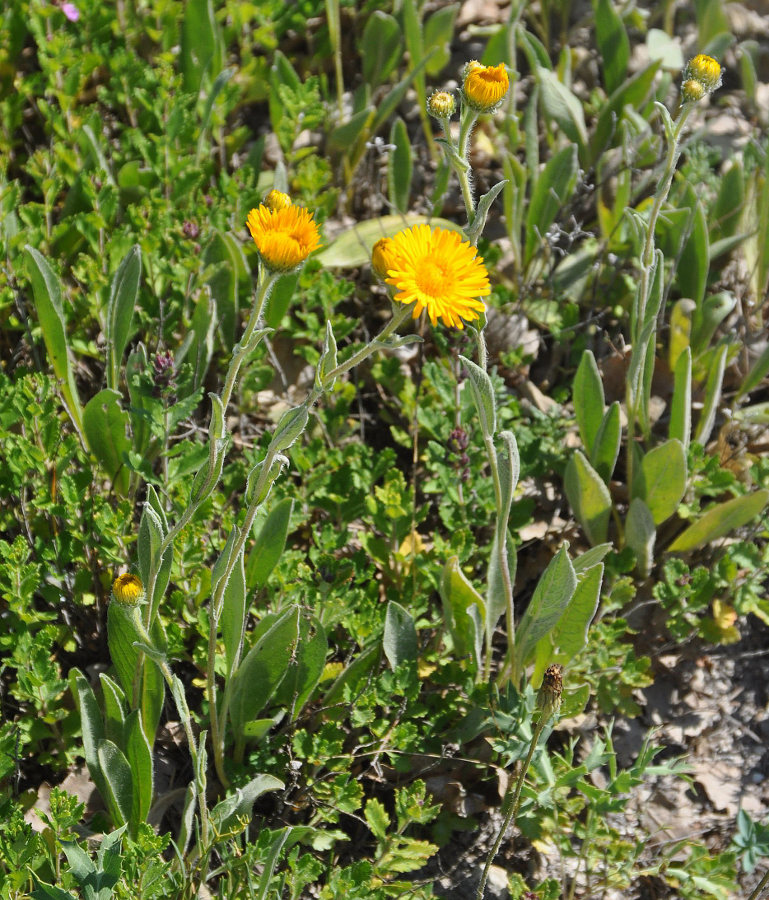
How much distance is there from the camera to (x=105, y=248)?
2.74 metres

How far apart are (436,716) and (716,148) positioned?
2.49 m

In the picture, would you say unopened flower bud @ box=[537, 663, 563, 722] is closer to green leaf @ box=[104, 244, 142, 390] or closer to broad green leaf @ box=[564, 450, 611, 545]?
broad green leaf @ box=[564, 450, 611, 545]

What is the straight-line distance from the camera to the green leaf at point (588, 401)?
8.26 feet

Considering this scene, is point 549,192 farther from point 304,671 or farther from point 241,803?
point 241,803

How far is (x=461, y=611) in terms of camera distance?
221 centimetres

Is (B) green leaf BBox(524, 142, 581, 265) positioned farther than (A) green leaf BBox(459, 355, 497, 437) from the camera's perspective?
Yes

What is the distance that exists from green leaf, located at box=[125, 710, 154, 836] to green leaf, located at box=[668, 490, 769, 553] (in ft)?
4.93

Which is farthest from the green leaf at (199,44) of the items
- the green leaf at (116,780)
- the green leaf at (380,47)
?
the green leaf at (116,780)

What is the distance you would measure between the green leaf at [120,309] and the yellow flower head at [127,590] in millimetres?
892

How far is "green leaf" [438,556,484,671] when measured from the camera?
2.14 metres

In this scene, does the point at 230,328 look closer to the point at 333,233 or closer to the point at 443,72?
the point at 333,233

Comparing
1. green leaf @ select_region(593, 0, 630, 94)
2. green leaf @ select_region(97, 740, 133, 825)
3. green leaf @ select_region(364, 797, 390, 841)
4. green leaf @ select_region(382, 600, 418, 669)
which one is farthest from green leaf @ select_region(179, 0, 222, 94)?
green leaf @ select_region(364, 797, 390, 841)

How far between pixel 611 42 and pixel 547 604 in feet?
7.92

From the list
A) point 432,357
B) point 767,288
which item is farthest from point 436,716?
point 767,288
